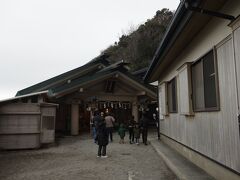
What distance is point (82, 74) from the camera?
73.7 feet

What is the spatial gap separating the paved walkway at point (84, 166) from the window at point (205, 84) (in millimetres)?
2046

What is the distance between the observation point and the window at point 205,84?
5.82 meters

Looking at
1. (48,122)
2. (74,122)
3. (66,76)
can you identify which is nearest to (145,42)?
(66,76)

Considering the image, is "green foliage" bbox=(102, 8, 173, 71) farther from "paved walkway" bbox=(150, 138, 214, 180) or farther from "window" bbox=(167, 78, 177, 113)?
"paved walkway" bbox=(150, 138, 214, 180)

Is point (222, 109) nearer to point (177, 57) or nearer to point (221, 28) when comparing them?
point (221, 28)

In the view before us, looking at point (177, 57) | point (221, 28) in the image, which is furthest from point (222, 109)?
point (177, 57)

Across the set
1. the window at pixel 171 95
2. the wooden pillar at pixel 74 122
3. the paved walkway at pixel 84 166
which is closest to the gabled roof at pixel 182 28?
the window at pixel 171 95

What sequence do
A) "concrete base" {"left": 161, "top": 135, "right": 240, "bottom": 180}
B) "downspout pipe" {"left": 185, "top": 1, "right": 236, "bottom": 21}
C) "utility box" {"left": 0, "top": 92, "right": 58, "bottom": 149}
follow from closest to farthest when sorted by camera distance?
"downspout pipe" {"left": 185, "top": 1, "right": 236, "bottom": 21}
"concrete base" {"left": 161, "top": 135, "right": 240, "bottom": 180}
"utility box" {"left": 0, "top": 92, "right": 58, "bottom": 149}

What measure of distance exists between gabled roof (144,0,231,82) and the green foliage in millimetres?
26603

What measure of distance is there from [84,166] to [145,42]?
3124 cm

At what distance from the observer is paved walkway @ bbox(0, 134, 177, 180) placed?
23.0 ft

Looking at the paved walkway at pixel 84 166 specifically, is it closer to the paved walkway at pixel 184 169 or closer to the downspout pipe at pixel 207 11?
the paved walkway at pixel 184 169

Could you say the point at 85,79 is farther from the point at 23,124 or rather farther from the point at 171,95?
the point at 171,95

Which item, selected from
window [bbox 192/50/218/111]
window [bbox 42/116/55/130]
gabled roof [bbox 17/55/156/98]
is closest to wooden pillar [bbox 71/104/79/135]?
gabled roof [bbox 17/55/156/98]
